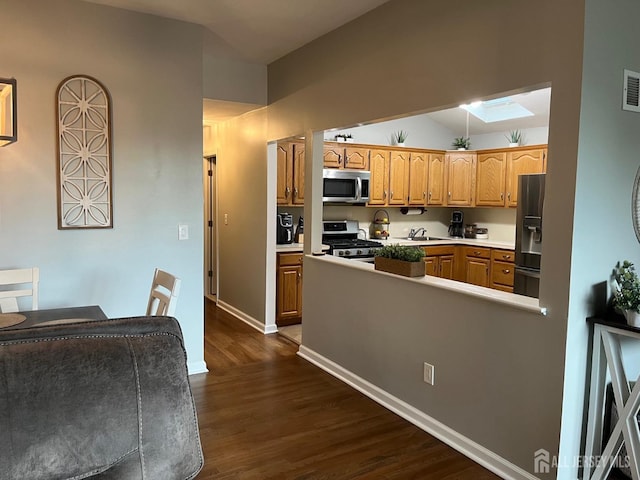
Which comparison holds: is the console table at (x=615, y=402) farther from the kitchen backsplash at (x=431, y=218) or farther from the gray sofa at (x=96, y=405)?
the kitchen backsplash at (x=431, y=218)

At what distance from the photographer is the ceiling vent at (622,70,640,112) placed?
237 centimetres

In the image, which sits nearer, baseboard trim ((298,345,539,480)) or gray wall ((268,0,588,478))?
gray wall ((268,0,588,478))

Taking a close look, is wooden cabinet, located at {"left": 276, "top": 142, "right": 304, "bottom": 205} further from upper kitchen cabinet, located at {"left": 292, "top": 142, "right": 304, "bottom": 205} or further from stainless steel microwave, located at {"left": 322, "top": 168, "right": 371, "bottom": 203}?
stainless steel microwave, located at {"left": 322, "top": 168, "right": 371, "bottom": 203}

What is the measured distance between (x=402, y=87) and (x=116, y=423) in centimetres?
267

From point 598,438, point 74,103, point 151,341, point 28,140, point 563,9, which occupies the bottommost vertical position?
point 598,438

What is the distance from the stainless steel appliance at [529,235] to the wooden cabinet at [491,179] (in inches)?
54.1

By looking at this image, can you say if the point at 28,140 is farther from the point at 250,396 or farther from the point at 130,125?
the point at 250,396

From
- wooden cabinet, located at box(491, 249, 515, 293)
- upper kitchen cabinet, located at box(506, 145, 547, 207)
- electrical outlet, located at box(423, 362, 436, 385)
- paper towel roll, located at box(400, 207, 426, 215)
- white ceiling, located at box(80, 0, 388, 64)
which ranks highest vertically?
white ceiling, located at box(80, 0, 388, 64)

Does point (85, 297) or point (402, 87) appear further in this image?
point (85, 297)

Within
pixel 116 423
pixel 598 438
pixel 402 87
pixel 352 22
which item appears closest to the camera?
pixel 116 423

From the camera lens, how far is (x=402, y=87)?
3.20 metres

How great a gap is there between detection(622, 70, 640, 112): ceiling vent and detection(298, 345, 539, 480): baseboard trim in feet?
6.23

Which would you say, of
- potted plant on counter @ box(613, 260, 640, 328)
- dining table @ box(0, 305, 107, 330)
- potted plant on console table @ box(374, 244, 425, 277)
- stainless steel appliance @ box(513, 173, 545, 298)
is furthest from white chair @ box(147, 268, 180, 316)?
stainless steel appliance @ box(513, 173, 545, 298)

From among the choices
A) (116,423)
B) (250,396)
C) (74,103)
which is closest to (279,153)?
(74,103)
